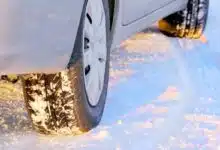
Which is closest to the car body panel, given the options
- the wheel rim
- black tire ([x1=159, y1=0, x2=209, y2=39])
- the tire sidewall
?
the tire sidewall

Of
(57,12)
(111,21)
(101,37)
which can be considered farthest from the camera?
(111,21)

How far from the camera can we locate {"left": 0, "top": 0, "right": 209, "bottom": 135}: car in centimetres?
239

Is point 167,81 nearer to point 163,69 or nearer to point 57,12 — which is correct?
point 163,69

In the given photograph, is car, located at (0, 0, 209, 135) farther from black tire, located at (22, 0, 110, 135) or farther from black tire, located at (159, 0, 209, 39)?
black tire, located at (159, 0, 209, 39)

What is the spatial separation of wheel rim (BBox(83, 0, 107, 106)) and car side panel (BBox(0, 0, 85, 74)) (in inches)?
15.8

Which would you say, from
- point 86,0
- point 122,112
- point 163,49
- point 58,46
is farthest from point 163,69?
point 58,46

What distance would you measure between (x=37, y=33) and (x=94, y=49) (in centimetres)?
78

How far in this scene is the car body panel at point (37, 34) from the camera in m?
2.35

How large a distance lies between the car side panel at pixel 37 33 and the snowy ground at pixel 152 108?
59 centimetres

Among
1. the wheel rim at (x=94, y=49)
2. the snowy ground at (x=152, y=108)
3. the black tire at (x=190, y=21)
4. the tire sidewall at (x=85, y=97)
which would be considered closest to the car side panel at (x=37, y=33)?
the tire sidewall at (x=85, y=97)

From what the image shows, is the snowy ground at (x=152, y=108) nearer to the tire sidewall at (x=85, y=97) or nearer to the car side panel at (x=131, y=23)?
the tire sidewall at (x=85, y=97)

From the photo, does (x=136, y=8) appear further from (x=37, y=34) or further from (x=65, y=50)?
(x=37, y=34)

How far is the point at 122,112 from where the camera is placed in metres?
3.51

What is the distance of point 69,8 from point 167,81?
5.34 feet
